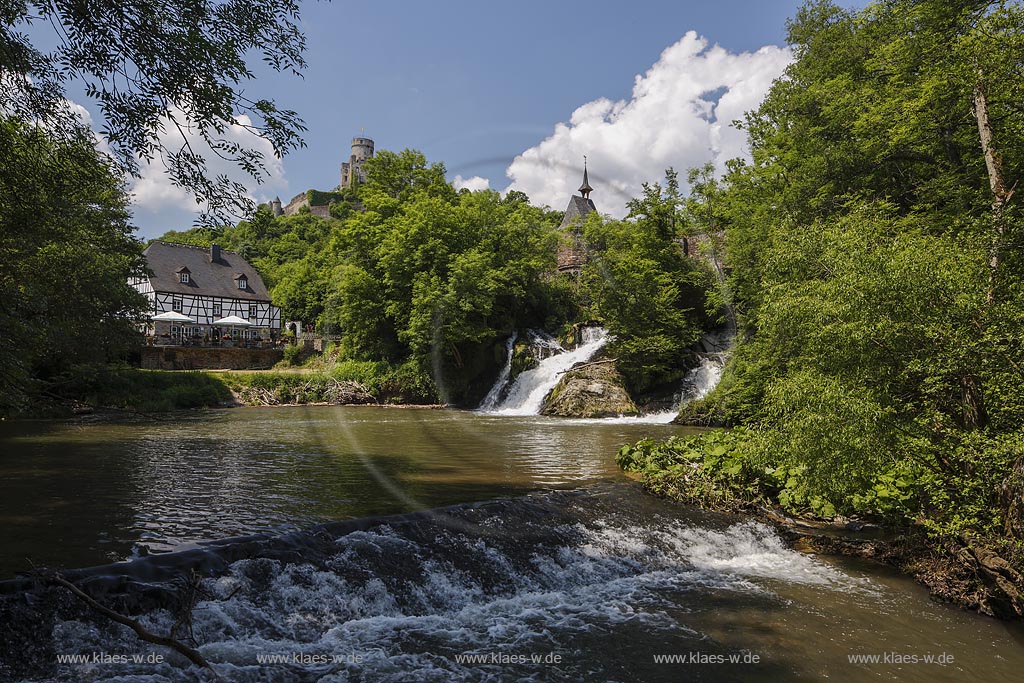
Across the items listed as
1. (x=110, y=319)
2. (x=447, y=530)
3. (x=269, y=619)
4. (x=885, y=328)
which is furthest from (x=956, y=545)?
(x=110, y=319)

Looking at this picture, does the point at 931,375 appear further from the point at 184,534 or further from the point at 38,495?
the point at 38,495

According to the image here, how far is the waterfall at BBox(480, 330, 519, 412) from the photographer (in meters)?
29.6

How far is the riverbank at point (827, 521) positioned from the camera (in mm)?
5750

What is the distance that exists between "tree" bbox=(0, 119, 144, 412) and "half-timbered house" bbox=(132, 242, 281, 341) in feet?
87.1

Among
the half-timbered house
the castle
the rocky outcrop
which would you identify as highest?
the castle

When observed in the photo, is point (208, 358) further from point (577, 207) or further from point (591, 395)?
point (577, 207)

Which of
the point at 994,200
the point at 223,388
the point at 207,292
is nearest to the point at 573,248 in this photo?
the point at 223,388

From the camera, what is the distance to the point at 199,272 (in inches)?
1939

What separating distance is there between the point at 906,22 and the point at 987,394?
14.0 m

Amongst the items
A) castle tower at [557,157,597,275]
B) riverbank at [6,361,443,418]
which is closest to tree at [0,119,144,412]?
riverbank at [6,361,443,418]

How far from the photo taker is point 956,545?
20.0 feet

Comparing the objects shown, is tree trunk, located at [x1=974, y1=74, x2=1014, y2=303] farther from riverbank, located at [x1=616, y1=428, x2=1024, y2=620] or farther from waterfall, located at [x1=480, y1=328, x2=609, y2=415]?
waterfall, located at [x1=480, y1=328, x2=609, y2=415]

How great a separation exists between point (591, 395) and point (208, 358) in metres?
26.2

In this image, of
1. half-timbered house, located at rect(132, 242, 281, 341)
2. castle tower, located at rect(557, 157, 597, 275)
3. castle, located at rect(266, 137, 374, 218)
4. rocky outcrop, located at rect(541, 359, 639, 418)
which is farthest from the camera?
castle, located at rect(266, 137, 374, 218)
